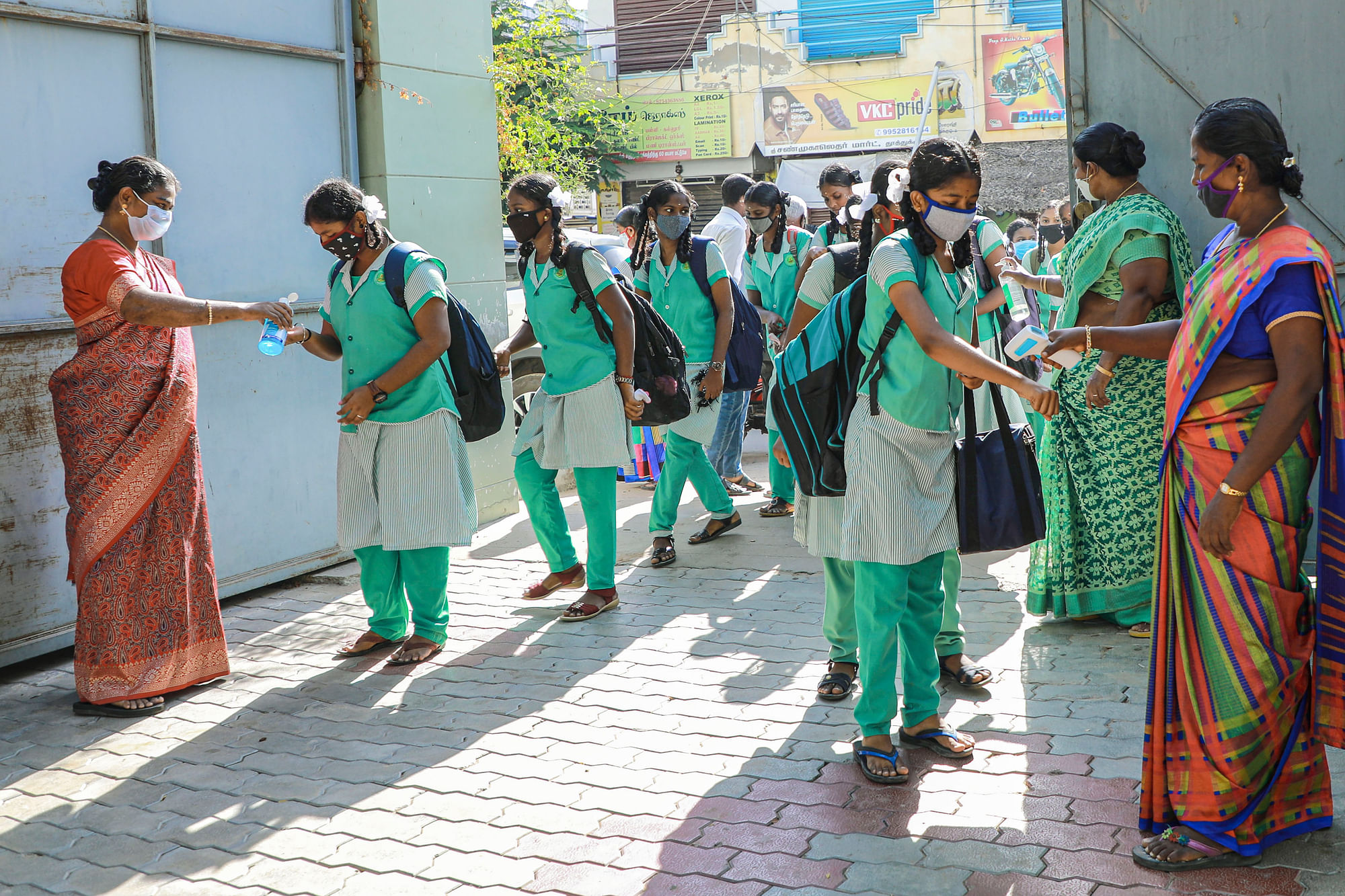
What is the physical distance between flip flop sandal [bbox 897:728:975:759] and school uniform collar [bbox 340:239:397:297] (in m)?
2.75

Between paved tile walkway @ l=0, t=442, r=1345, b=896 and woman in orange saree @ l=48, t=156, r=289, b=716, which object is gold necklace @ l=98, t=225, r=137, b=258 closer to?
woman in orange saree @ l=48, t=156, r=289, b=716

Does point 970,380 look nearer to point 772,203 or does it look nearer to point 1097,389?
point 1097,389

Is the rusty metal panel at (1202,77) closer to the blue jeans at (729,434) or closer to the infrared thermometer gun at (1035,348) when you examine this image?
the infrared thermometer gun at (1035,348)

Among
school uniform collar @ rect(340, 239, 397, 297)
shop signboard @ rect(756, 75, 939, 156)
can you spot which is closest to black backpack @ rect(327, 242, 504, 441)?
school uniform collar @ rect(340, 239, 397, 297)

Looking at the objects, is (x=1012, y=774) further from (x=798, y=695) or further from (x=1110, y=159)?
(x=1110, y=159)

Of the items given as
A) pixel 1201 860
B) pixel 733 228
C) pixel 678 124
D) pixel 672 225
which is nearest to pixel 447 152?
pixel 672 225

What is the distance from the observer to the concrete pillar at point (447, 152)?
6703 mm

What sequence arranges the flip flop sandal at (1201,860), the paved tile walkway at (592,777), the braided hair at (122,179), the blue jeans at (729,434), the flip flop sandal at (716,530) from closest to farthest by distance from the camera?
the flip flop sandal at (1201,860) → the paved tile walkway at (592,777) → the braided hair at (122,179) → the flip flop sandal at (716,530) → the blue jeans at (729,434)

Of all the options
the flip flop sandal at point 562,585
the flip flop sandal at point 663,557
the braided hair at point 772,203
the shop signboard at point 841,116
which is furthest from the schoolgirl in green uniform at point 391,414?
the shop signboard at point 841,116

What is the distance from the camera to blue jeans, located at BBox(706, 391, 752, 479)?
7.36m

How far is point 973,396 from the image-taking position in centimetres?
362

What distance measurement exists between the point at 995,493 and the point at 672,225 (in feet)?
10.8

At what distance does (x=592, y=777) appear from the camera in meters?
3.70

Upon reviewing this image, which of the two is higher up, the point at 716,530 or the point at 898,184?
the point at 898,184
